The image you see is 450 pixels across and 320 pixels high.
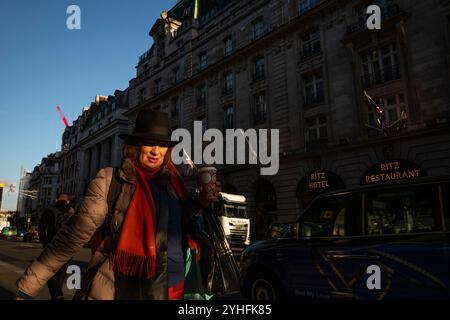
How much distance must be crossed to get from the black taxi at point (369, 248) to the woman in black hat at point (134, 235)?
2830mm

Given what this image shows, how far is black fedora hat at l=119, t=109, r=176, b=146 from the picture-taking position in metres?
2.22

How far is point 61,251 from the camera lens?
1917mm

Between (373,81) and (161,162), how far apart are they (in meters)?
18.2

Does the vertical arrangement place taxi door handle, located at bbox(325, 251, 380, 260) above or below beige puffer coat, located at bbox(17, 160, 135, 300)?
below

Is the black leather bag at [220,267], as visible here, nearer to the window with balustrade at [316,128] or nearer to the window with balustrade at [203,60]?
the window with balustrade at [316,128]

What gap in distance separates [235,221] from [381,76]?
1121cm

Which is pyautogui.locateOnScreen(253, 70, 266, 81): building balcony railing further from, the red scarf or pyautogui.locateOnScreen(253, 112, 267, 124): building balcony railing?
the red scarf

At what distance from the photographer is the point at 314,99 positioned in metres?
20.5

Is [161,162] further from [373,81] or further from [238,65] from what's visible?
[238,65]

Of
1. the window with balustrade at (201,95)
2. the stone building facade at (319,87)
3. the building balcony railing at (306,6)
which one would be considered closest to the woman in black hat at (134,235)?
the stone building facade at (319,87)

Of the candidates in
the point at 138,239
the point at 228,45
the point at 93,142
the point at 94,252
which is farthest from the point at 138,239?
the point at 93,142

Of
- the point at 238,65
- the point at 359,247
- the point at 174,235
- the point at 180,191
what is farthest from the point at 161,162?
the point at 238,65

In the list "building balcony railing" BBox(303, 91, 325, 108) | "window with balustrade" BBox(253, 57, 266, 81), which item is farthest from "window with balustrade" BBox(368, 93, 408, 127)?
"window with balustrade" BBox(253, 57, 266, 81)

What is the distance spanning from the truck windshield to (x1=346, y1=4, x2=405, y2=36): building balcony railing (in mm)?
11792
